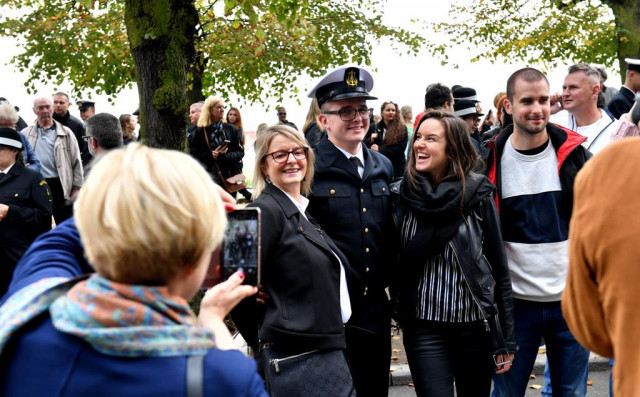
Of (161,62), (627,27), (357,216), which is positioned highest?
(627,27)

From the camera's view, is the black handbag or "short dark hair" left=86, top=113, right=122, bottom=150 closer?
the black handbag

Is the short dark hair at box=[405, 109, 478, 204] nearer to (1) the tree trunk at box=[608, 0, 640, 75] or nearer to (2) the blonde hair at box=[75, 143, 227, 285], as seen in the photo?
(2) the blonde hair at box=[75, 143, 227, 285]

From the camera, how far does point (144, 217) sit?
5.01ft

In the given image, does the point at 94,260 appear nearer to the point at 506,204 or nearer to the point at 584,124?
the point at 506,204

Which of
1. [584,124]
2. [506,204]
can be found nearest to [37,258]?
[506,204]

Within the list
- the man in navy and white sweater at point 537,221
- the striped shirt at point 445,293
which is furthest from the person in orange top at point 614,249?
the man in navy and white sweater at point 537,221

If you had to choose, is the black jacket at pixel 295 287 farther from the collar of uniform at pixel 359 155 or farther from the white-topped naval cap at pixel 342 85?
the white-topped naval cap at pixel 342 85

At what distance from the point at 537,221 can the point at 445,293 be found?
2.46ft

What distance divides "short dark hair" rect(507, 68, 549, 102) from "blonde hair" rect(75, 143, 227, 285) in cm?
309

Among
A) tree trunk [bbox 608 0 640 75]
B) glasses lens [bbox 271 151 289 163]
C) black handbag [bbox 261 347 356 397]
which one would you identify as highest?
tree trunk [bbox 608 0 640 75]

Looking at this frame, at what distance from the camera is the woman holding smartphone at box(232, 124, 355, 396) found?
3.43m

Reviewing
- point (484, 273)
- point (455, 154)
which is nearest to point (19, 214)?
point (455, 154)

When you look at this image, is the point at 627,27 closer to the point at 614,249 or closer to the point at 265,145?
the point at 265,145

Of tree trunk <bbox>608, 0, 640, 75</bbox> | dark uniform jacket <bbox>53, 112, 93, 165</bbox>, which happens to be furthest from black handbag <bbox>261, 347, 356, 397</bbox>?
tree trunk <bbox>608, 0, 640, 75</bbox>
